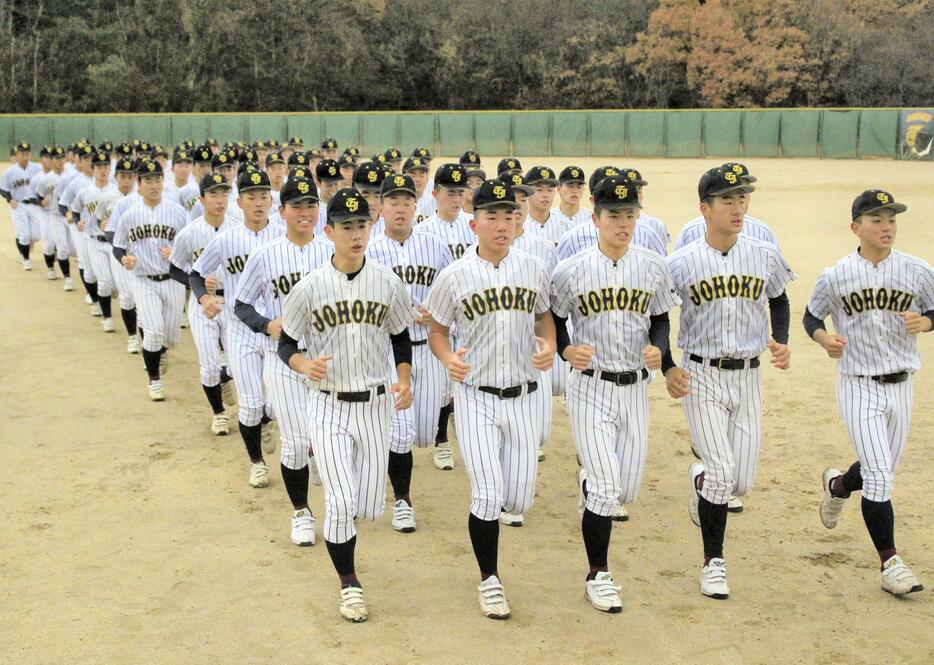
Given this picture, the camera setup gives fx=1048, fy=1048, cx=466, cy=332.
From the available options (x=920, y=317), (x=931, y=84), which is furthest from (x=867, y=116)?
(x=920, y=317)

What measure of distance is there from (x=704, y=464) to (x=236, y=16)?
180 ft

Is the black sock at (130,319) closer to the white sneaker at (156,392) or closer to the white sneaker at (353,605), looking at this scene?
the white sneaker at (156,392)

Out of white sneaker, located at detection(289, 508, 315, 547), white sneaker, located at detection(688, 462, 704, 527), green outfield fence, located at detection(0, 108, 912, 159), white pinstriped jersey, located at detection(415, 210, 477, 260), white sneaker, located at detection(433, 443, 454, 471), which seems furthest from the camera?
green outfield fence, located at detection(0, 108, 912, 159)

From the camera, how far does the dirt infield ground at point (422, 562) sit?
5.39 metres

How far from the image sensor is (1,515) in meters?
7.42

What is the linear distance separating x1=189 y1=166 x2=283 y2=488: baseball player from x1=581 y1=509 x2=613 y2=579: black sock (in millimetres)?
3072

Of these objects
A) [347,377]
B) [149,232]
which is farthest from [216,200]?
[347,377]

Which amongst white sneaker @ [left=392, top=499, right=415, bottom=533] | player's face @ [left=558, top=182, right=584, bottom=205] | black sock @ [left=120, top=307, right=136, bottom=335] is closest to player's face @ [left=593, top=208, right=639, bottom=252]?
white sneaker @ [left=392, top=499, right=415, bottom=533]

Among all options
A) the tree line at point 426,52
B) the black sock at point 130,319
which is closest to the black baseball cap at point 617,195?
the black sock at point 130,319

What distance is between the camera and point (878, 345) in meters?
6.13

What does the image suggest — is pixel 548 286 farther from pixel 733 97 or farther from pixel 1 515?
pixel 733 97

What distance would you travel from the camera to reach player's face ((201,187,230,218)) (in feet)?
30.1

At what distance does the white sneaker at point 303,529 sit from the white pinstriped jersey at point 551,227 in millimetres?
3675

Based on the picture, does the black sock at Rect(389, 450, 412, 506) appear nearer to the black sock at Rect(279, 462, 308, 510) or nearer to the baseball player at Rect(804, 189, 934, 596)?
Answer: the black sock at Rect(279, 462, 308, 510)
